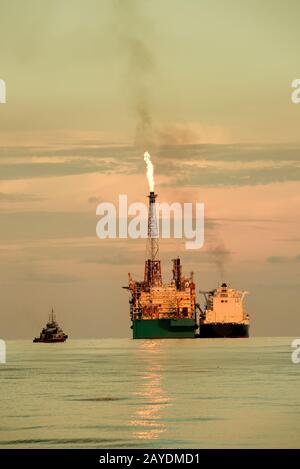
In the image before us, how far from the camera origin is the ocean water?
2511 inches

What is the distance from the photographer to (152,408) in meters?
79.7

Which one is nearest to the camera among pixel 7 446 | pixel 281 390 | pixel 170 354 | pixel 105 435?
pixel 7 446

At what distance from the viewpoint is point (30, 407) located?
81625 millimetres

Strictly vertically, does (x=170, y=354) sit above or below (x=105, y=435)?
above

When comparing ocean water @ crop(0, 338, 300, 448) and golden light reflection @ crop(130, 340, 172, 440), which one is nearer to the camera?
ocean water @ crop(0, 338, 300, 448)

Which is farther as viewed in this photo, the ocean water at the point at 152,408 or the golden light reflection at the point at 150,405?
the golden light reflection at the point at 150,405

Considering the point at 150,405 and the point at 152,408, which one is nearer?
the point at 152,408

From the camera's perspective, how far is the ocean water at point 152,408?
209 ft

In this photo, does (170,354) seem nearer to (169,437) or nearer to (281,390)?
(281,390)
